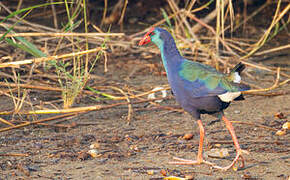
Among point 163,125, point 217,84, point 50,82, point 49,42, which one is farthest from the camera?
point 49,42

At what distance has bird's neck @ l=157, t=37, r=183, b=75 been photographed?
115 inches

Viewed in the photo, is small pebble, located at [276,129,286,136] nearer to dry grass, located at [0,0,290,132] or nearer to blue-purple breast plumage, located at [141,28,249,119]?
dry grass, located at [0,0,290,132]

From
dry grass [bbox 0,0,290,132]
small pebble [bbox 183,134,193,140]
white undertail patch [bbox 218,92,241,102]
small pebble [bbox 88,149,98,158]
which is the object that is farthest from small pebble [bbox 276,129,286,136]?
small pebble [bbox 88,149,98,158]

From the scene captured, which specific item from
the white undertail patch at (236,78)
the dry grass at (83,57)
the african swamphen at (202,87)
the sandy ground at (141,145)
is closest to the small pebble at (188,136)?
the sandy ground at (141,145)

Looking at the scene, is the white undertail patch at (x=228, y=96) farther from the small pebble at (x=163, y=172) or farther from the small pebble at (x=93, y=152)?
the small pebble at (x=93, y=152)

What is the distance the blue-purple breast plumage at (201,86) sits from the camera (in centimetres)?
276

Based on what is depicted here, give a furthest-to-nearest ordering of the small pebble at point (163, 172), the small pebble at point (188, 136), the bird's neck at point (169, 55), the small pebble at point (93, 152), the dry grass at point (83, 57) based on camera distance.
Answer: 1. the dry grass at point (83, 57)
2. the small pebble at point (188, 136)
3. the small pebble at point (93, 152)
4. the bird's neck at point (169, 55)
5. the small pebble at point (163, 172)

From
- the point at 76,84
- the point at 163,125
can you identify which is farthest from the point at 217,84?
the point at 76,84

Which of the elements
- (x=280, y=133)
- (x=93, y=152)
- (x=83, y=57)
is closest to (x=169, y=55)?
(x=93, y=152)

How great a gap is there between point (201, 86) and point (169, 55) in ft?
→ 1.01

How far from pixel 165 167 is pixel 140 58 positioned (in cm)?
259

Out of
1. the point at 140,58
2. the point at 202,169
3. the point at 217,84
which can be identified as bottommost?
the point at 202,169

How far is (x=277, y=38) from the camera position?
579cm

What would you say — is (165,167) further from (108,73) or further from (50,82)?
(108,73)
